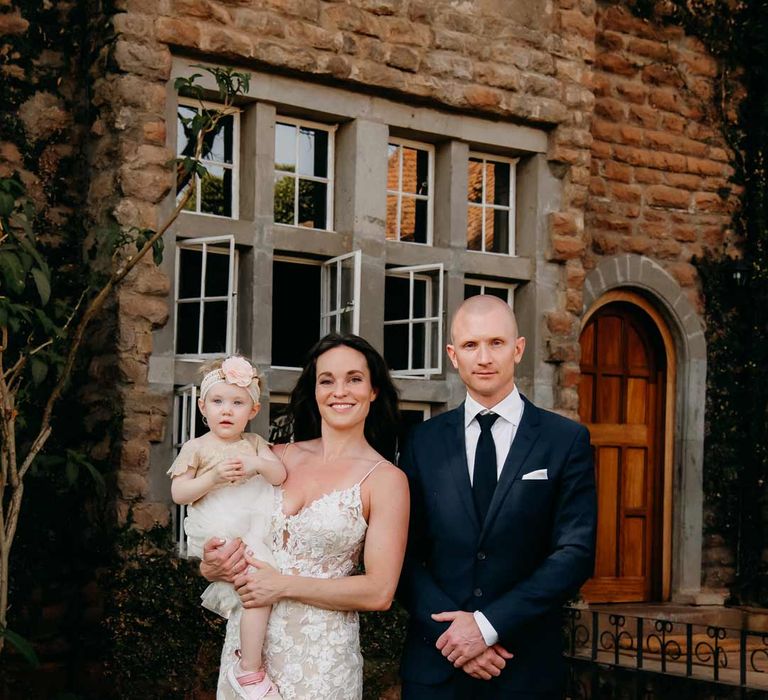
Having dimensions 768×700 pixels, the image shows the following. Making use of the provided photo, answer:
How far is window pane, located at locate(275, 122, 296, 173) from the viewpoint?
7.14 metres

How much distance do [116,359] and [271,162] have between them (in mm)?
1369

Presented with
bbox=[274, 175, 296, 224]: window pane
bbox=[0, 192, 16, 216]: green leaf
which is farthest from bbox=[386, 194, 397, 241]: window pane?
bbox=[0, 192, 16, 216]: green leaf

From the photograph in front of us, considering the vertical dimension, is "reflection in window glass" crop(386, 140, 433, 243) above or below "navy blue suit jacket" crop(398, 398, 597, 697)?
above

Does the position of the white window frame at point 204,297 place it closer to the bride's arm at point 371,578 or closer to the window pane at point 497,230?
the window pane at point 497,230

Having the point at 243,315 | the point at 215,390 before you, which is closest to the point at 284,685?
the point at 215,390

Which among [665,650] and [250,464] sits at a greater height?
[250,464]

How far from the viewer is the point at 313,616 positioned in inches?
137

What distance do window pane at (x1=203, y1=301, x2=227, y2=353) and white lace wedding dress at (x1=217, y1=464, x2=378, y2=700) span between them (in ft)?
10.7

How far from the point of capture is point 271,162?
6.91 metres

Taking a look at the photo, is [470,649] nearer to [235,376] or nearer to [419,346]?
[235,376]

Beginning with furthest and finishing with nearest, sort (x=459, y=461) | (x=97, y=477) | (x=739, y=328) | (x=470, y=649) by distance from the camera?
(x=739, y=328) → (x=97, y=477) → (x=459, y=461) → (x=470, y=649)

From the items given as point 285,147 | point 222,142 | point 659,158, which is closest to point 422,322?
point 285,147

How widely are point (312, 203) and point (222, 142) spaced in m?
0.64

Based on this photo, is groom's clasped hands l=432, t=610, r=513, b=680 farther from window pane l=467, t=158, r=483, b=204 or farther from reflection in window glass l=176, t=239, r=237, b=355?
window pane l=467, t=158, r=483, b=204
